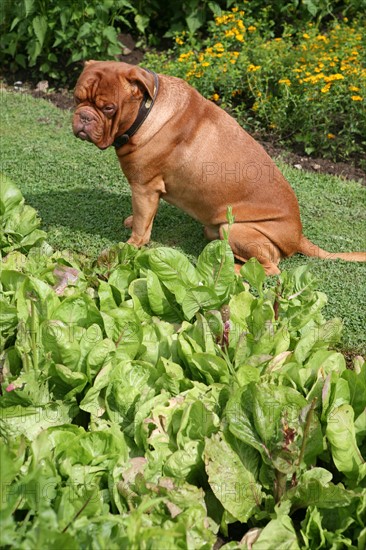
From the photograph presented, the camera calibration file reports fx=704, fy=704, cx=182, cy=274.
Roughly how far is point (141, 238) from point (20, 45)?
4996 millimetres

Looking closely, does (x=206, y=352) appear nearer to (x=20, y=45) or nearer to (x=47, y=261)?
(x=47, y=261)

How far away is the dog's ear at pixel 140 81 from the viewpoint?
4117 millimetres

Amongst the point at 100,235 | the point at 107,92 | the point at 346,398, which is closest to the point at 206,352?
the point at 346,398

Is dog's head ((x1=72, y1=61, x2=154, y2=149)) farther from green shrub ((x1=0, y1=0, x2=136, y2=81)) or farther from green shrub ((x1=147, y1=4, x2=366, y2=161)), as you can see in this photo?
green shrub ((x1=0, y1=0, x2=136, y2=81))

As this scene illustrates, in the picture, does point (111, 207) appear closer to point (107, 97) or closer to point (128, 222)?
point (128, 222)

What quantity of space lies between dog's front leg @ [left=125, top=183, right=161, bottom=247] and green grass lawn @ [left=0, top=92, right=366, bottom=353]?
30 centimetres

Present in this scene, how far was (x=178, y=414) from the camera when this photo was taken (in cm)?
262

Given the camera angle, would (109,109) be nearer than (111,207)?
Yes

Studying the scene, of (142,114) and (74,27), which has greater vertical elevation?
(142,114)

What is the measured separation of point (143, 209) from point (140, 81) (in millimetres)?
880

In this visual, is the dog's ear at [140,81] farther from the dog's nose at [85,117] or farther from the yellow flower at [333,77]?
the yellow flower at [333,77]

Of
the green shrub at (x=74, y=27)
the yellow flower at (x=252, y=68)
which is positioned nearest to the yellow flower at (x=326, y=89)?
the yellow flower at (x=252, y=68)

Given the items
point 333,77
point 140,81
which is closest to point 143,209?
point 140,81

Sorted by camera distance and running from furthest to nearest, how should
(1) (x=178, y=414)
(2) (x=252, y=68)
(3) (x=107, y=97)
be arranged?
(2) (x=252, y=68)
(3) (x=107, y=97)
(1) (x=178, y=414)
